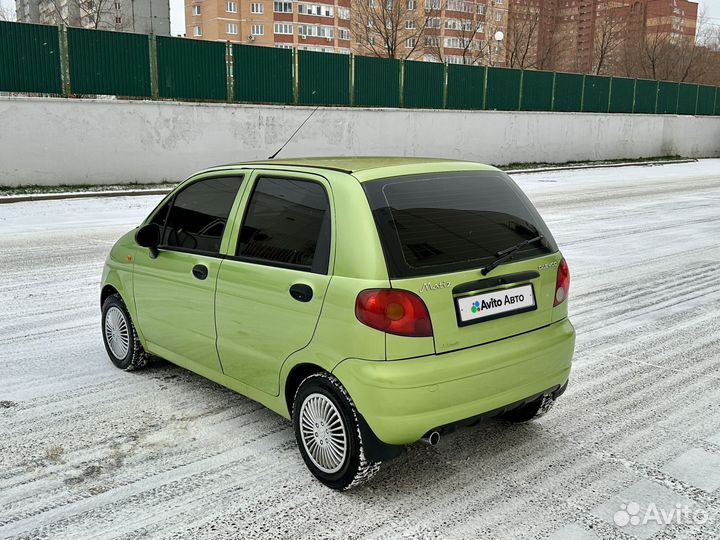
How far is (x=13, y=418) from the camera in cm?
435

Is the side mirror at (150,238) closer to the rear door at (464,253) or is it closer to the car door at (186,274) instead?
the car door at (186,274)

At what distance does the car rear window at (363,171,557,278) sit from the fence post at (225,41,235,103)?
18.3m

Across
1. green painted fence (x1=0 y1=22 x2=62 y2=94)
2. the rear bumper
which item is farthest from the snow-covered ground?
green painted fence (x1=0 y1=22 x2=62 y2=94)

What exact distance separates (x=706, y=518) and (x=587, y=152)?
31858 millimetres

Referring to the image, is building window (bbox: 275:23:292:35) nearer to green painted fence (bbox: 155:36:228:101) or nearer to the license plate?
green painted fence (bbox: 155:36:228:101)

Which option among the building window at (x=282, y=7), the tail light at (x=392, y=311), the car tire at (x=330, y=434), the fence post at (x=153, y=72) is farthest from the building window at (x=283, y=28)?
the tail light at (x=392, y=311)

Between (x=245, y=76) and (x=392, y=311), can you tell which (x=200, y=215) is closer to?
(x=392, y=311)

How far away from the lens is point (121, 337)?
5152mm

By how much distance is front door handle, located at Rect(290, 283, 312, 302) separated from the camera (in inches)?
136

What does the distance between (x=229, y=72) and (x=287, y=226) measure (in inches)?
729

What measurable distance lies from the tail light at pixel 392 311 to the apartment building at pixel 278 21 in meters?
116

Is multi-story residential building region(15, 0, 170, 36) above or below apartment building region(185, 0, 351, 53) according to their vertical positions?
below

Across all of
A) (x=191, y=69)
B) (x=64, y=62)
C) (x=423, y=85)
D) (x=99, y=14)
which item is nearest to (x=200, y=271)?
(x=64, y=62)

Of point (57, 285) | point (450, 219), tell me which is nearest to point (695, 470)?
point (450, 219)
